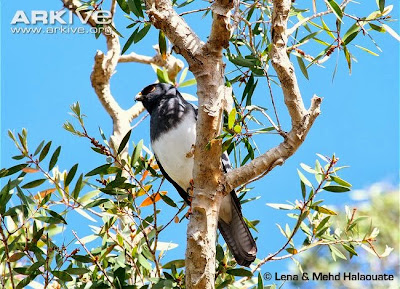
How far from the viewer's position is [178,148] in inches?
153

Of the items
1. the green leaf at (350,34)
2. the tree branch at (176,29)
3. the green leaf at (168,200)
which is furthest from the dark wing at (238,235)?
the green leaf at (350,34)

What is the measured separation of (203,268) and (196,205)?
0.28m

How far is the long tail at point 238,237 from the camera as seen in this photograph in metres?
3.46

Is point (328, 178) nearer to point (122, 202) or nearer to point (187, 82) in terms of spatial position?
point (122, 202)

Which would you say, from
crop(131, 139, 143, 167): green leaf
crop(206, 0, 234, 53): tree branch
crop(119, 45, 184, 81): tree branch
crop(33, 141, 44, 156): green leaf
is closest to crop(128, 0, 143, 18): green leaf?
crop(206, 0, 234, 53): tree branch

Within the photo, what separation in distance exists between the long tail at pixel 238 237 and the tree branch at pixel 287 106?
2.37 ft

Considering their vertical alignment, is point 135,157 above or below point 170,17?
below

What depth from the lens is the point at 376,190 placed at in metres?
4.33

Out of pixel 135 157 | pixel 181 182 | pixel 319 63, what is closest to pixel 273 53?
pixel 319 63

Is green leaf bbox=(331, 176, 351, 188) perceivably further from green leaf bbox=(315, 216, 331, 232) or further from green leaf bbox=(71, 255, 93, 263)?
green leaf bbox=(71, 255, 93, 263)

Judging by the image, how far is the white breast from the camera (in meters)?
3.87

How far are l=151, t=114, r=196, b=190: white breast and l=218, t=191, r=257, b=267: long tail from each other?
380 millimetres

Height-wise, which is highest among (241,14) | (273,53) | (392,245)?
(241,14)

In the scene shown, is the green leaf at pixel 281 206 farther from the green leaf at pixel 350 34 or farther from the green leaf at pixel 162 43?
the green leaf at pixel 162 43
